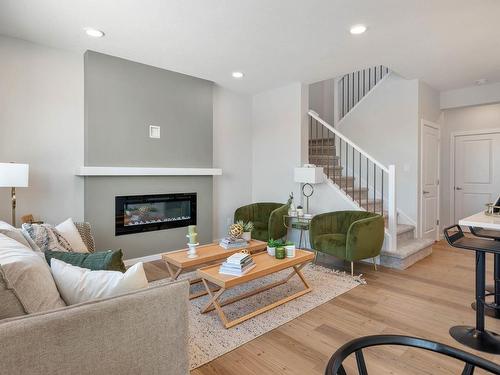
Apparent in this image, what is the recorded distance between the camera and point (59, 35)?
3291 mm

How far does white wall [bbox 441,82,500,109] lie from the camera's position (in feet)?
16.7

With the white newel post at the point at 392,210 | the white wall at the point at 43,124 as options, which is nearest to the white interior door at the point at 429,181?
the white newel post at the point at 392,210

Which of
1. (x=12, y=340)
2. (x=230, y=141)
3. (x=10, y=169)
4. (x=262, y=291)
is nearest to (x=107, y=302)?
(x=12, y=340)

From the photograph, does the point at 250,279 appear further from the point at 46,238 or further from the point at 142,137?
the point at 142,137

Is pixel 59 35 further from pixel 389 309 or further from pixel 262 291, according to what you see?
pixel 389 309

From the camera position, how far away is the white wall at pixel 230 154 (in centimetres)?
531

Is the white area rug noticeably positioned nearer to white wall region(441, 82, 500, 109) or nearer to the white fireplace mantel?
the white fireplace mantel

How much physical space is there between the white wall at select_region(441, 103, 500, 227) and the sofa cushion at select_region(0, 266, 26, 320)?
22.9 feet

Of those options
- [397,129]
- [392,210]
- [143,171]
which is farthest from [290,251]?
[397,129]

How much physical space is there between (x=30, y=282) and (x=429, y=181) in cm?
582

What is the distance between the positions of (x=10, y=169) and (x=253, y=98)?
408cm

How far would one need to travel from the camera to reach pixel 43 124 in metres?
3.57


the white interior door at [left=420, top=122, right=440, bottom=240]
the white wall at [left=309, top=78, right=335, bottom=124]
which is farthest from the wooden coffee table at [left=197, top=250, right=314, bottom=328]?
the white wall at [left=309, top=78, right=335, bottom=124]

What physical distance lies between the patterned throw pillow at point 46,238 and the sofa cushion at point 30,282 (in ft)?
3.48
